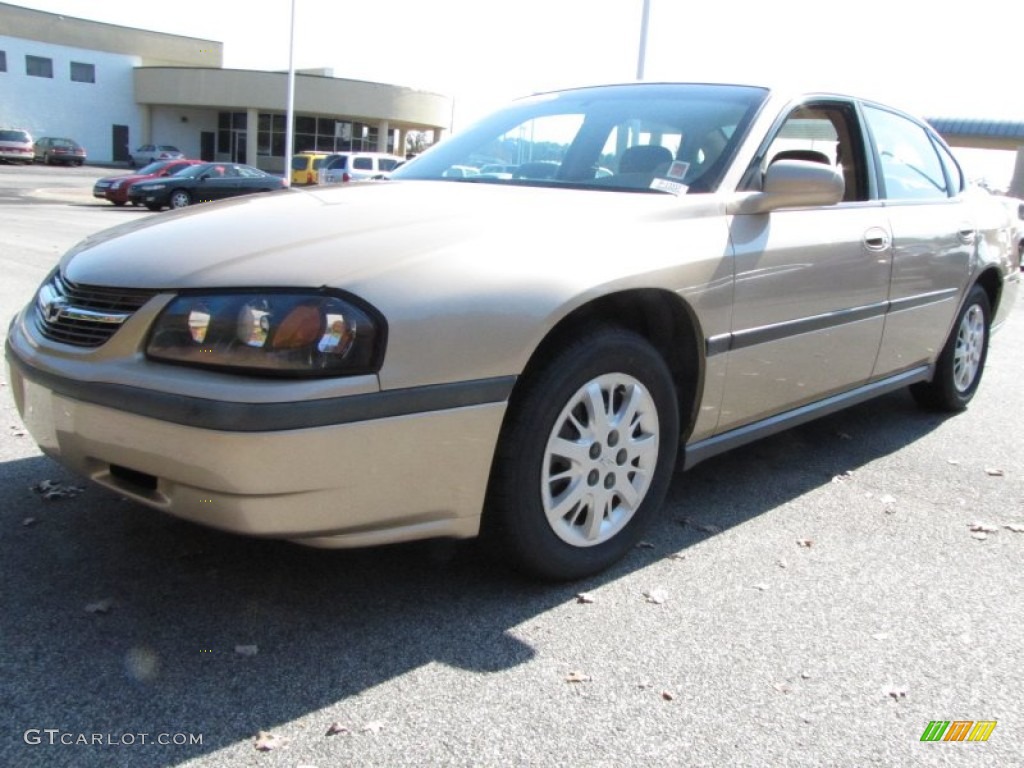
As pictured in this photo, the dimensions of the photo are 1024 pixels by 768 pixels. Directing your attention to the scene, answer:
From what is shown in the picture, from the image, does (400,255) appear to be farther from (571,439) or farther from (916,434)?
(916,434)

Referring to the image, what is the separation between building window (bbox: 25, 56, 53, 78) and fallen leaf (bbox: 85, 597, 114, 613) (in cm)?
5992

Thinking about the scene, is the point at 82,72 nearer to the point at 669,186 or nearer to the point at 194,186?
the point at 194,186

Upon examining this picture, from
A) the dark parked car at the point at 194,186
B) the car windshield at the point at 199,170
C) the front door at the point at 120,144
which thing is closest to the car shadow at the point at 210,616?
the dark parked car at the point at 194,186

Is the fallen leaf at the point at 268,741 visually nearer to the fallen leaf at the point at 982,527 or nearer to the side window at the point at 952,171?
the fallen leaf at the point at 982,527

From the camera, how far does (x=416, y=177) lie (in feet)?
12.5

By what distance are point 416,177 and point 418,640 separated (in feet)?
6.50

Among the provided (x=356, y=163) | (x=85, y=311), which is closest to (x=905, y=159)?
(x=85, y=311)

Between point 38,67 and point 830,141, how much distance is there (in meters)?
59.9

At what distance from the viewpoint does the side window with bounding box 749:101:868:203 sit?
374 centimetres

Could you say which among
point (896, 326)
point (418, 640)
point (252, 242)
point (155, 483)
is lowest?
point (418, 640)

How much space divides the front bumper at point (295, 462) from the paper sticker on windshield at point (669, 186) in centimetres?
111

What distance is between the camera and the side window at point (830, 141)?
3744 millimetres

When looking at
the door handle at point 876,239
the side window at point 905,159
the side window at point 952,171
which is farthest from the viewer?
the side window at point 952,171

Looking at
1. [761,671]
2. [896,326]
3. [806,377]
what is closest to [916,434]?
[896,326]
